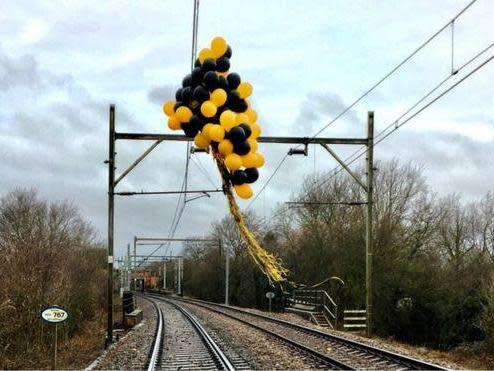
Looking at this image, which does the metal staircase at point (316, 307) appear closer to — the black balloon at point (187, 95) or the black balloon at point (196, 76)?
the black balloon at point (187, 95)

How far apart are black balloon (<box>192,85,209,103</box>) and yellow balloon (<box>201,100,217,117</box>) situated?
0.13 metres

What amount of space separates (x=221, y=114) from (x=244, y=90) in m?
0.76

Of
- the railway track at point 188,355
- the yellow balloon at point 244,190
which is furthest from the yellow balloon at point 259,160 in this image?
the railway track at point 188,355

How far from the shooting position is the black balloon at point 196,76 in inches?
390

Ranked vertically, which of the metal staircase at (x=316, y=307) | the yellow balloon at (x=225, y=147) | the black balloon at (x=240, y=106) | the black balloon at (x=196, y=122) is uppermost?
the black balloon at (x=240, y=106)

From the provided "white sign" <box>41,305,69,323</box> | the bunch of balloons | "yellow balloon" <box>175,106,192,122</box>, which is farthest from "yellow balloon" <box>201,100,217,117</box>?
"white sign" <box>41,305,69,323</box>

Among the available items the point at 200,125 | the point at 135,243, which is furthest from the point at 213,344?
the point at 135,243

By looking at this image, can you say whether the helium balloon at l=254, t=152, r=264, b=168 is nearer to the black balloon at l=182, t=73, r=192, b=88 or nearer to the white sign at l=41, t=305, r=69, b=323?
the black balloon at l=182, t=73, r=192, b=88

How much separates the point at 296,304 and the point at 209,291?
3604 cm

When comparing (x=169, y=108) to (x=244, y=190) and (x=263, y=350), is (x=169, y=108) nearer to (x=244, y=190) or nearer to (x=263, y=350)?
(x=244, y=190)

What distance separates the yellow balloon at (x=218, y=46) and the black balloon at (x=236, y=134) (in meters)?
1.34

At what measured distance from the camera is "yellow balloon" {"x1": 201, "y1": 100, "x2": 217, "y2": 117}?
9.66 meters

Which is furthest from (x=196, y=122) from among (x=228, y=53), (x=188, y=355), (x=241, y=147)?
(x=188, y=355)

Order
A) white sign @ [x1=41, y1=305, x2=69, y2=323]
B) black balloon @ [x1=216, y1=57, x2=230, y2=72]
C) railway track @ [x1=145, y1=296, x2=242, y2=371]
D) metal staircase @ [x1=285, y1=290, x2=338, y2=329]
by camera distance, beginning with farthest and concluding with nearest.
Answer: metal staircase @ [x1=285, y1=290, x2=338, y2=329], railway track @ [x1=145, y1=296, x2=242, y2=371], white sign @ [x1=41, y1=305, x2=69, y2=323], black balloon @ [x1=216, y1=57, x2=230, y2=72]
